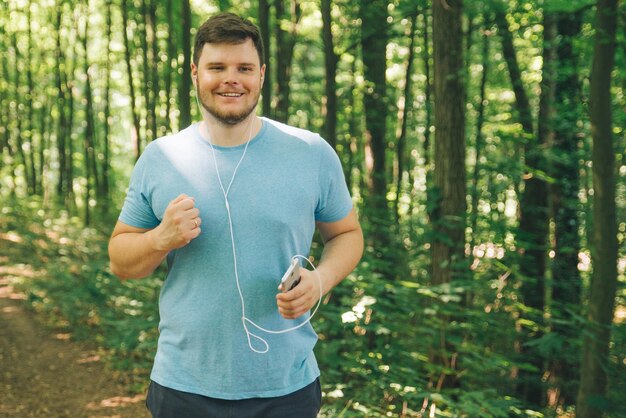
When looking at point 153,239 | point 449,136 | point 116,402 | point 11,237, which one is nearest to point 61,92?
point 11,237

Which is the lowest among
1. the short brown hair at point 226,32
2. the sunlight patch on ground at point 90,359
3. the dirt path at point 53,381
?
the sunlight patch on ground at point 90,359

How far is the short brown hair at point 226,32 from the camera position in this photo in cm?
193

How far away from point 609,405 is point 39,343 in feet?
25.8

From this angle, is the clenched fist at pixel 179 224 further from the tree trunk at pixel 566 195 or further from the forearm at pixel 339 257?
the tree trunk at pixel 566 195

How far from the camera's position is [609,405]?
5160 mm

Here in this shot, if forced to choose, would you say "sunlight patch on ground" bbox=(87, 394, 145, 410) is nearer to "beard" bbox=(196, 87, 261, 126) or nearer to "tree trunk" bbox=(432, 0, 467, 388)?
"tree trunk" bbox=(432, 0, 467, 388)

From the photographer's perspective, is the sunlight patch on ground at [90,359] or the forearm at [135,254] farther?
the sunlight patch on ground at [90,359]

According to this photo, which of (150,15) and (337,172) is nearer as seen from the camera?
(337,172)

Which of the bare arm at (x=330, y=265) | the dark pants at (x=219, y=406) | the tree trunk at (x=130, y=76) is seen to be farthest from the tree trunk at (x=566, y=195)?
the tree trunk at (x=130, y=76)

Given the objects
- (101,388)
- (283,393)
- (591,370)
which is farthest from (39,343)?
(283,393)

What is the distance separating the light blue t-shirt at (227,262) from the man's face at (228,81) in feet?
0.39

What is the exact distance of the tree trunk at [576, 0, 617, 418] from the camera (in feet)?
16.7

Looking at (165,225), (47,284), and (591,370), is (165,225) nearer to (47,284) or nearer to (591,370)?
(591,370)

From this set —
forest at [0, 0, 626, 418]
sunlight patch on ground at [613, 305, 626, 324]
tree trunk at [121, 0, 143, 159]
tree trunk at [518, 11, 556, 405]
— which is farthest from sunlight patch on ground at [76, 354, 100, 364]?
sunlight patch on ground at [613, 305, 626, 324]
